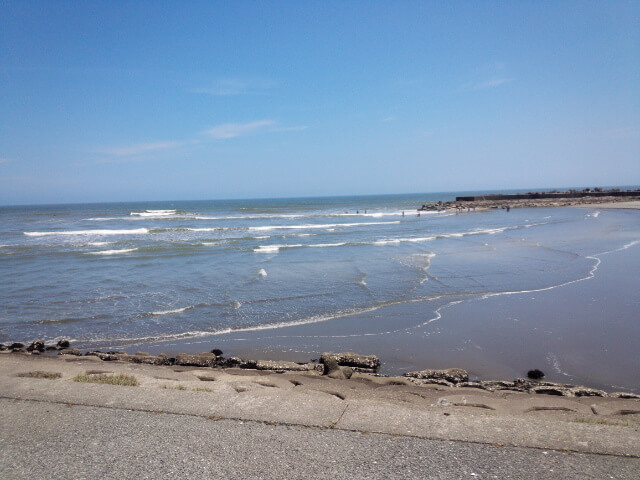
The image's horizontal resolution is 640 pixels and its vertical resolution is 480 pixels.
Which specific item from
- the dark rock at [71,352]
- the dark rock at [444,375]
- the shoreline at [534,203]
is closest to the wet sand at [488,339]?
the dark rock at [444,375]

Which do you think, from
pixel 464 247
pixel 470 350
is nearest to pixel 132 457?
pixel 470 350

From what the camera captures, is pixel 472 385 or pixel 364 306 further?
pixel 364 306

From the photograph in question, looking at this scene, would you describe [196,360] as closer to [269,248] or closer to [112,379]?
[112,379]

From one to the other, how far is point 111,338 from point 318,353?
17.4ft

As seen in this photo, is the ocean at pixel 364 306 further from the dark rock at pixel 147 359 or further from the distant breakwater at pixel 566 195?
the distant breakwater at pixel 566 195

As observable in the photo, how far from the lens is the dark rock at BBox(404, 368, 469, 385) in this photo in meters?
8.22

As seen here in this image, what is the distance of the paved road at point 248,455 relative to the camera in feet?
13.7

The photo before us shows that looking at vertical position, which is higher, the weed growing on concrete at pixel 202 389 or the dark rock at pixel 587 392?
the weed growing on concrete at pixel 202 389

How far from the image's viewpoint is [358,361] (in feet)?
29.4

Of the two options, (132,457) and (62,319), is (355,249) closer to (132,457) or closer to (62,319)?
(62,319)

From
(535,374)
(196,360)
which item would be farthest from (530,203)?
(196,360)

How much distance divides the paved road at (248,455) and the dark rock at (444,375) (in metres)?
3.59

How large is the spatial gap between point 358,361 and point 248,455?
4.67 m

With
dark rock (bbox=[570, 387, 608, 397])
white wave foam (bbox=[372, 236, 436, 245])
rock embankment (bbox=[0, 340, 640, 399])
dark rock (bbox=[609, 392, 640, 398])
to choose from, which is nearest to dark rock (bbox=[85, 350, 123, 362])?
rock embankment (bbox=[0, 340, 640, 399])
